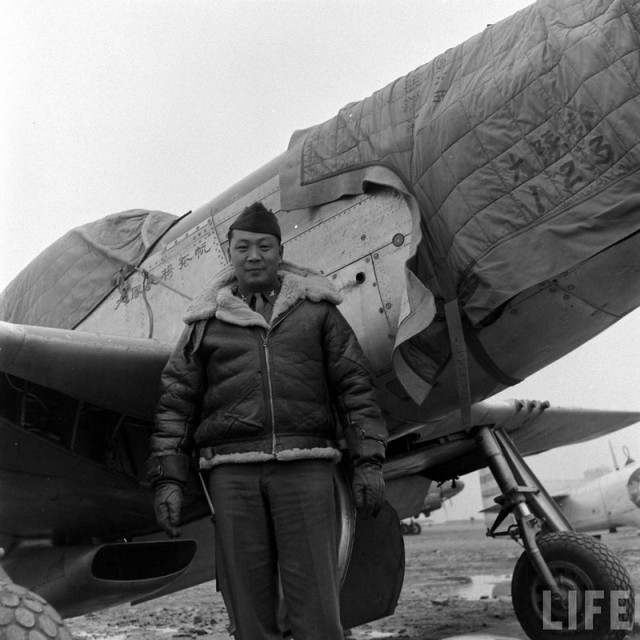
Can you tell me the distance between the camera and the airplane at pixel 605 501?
18.1 m

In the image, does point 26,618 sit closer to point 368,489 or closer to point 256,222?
point 368,489

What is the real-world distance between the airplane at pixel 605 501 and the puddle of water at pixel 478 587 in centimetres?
813

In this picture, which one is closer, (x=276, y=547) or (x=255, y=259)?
(x=276, y=547)

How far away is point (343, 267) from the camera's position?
3.51 metres

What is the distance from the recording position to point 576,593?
368 cm

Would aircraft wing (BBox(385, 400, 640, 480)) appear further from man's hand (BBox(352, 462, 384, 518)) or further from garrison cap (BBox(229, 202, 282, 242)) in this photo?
garrison cap (BBox(229, 202, 282, 242))

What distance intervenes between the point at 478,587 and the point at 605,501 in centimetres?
1147

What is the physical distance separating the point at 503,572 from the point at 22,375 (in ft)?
28.6

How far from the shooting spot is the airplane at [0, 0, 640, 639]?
3006 mm

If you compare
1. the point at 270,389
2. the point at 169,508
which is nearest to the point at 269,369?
the point at 270,389

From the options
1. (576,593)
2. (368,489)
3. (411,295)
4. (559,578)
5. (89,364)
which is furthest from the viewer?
(559,578)

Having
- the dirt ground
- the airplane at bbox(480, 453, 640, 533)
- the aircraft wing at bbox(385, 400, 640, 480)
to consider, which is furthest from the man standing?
the airplane at bbox(480, 453, 640, 533)

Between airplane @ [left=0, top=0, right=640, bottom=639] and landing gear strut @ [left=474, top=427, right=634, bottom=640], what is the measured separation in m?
0.01

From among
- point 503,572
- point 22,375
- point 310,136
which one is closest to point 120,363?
point 22,375
